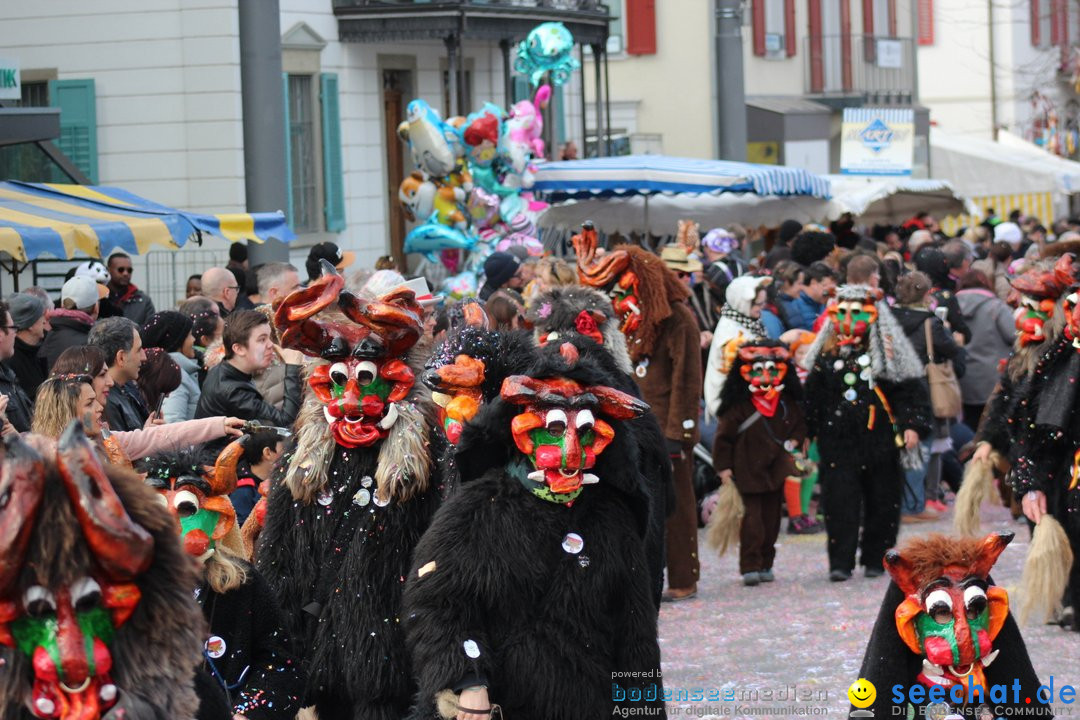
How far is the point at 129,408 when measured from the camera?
743cm

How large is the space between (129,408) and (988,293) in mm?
7776

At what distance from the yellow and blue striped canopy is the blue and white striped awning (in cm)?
459

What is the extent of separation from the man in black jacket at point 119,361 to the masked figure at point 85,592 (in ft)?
13.3

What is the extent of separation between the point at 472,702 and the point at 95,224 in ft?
24.0

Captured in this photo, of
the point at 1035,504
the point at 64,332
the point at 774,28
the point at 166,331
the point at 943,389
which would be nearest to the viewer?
the point at 1035,504

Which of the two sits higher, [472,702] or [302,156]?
[302,156]

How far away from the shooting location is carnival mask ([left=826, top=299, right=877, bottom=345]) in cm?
986

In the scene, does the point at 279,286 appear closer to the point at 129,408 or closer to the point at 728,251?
the point at 129,408

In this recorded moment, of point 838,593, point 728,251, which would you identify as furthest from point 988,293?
point 838,593

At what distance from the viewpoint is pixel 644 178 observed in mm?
16234

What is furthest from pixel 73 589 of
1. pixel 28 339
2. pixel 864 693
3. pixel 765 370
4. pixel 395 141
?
pixel 395 141

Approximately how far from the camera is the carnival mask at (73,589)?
3.02 m

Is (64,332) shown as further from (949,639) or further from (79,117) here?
(79,117)

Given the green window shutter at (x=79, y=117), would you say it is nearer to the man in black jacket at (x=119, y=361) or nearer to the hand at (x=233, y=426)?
the man in black jacket at (x=119, y=361)
